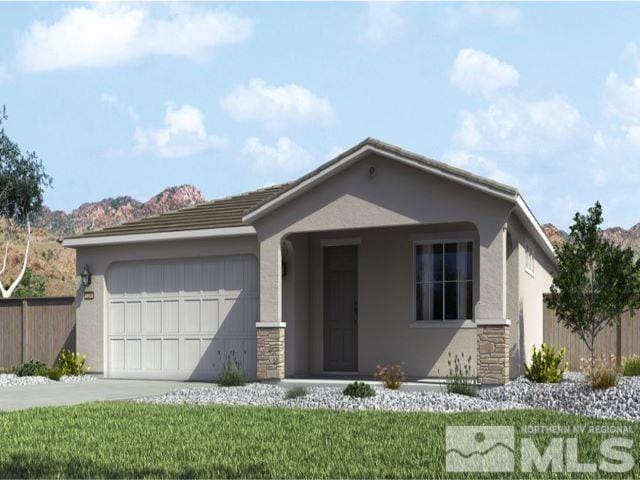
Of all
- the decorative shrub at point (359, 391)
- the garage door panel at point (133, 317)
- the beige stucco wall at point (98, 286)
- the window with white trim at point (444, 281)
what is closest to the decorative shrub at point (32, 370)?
the beige stucco wall at point (98, 286)

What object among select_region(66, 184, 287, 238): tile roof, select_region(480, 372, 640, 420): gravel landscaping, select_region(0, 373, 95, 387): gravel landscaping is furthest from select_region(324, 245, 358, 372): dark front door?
select_region(0, 373, 95, 387): gravel landscaping

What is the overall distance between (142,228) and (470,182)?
28.4 ft

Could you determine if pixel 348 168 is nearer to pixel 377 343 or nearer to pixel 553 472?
pixel 377 343

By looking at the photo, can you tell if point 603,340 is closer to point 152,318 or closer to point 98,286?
point 152,318

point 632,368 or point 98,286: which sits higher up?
point 98,286

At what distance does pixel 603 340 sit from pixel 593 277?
4309mm

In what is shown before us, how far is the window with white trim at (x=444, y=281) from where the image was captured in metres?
17.6

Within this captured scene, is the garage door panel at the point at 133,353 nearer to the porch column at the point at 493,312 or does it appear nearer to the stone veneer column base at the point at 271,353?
the stone veneer column base at the point at 271,353

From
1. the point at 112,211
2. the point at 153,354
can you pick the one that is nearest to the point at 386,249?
the point at 153,354

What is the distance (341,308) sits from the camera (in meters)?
19.0

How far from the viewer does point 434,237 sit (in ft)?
58.6

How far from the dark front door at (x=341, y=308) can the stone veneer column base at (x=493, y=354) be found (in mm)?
3914

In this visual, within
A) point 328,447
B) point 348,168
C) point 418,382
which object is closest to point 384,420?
point 328,447

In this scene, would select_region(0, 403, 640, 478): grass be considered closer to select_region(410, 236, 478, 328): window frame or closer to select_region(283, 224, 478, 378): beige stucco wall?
select_region(410, 236, 478, 328): window frame
